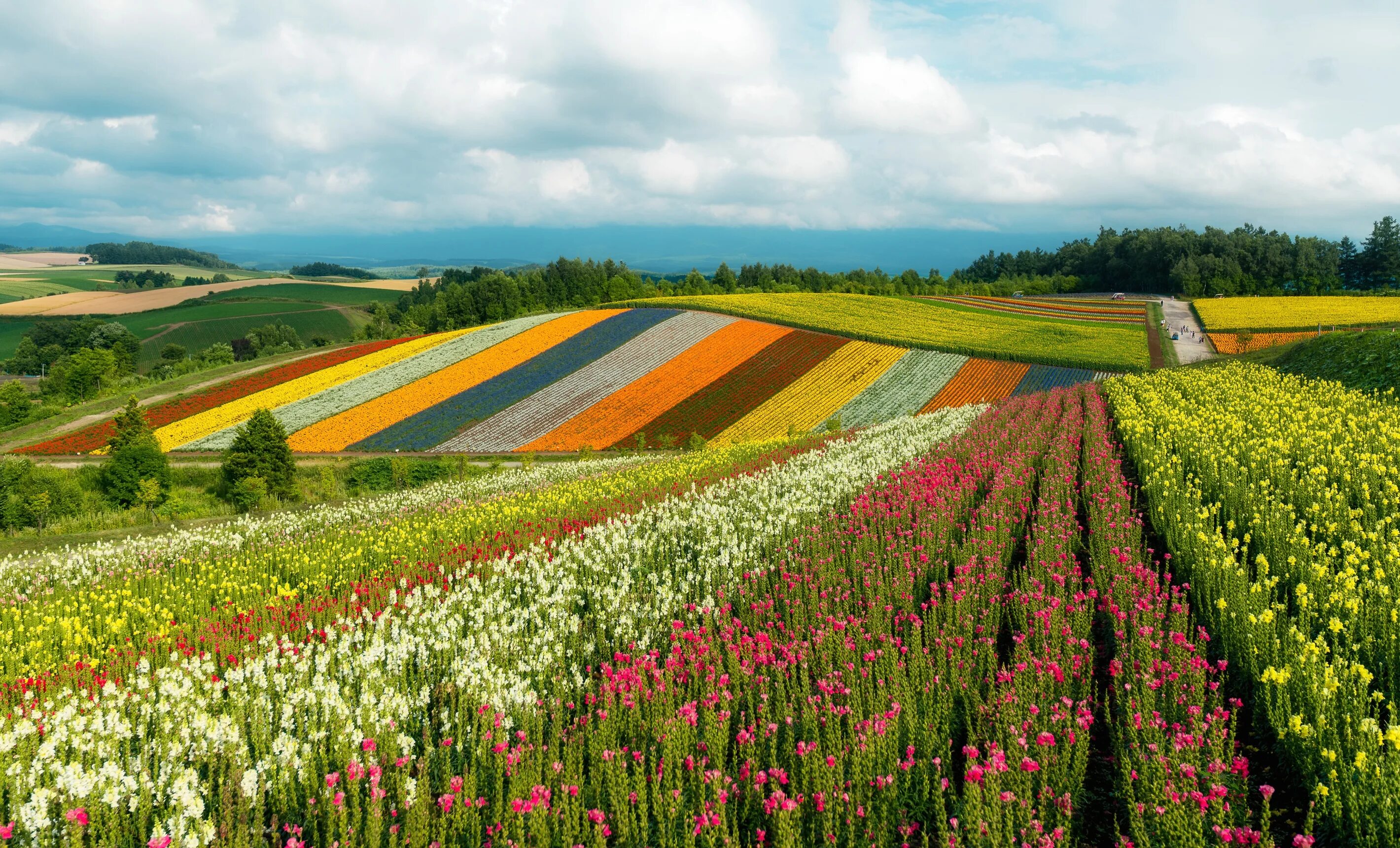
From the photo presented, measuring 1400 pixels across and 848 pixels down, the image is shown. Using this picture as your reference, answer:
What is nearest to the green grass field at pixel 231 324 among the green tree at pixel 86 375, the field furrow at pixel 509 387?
the green tree at pixel 86 375

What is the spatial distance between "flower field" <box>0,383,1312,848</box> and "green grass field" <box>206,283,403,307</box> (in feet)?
508

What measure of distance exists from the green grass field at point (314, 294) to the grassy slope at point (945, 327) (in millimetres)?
92536

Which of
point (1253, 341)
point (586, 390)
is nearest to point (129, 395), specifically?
Answer: point (586, 390)

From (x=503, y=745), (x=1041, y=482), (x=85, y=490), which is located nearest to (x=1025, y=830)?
(x=503, y=745)

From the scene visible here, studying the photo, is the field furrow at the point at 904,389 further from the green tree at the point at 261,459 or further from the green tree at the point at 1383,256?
the green tree at the point at 1383,256

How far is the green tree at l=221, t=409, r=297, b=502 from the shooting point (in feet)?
109

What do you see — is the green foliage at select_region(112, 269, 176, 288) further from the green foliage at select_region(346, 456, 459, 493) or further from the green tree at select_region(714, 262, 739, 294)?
the green foliage at select_region(346, 456, 459, 493)

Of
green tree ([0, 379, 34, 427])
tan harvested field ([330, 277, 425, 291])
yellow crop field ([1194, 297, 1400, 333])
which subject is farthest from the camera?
tan harvested field ([330, 277, 425, 291])

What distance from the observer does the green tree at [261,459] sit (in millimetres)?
33188

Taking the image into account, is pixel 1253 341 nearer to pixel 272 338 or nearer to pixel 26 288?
pixel 272 338

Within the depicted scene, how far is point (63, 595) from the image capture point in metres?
10.7

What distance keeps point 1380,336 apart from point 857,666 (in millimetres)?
31799

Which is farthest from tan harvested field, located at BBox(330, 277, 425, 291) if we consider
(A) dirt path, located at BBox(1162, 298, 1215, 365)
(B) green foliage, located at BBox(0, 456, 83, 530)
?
(B) green foliage, located at BBox(0, 456, 83, 530)

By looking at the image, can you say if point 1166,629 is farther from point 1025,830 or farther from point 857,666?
point 1025,830
